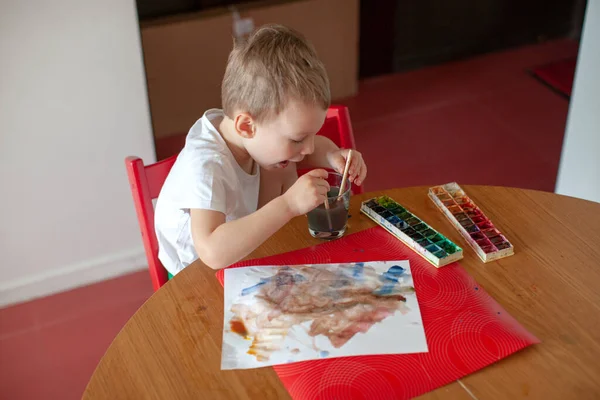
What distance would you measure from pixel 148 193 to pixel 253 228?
296mm

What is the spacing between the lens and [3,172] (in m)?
2.06

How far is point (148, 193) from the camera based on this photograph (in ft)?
4.62

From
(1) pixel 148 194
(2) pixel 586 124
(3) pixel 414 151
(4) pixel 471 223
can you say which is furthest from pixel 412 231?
(3) pixel 414 151

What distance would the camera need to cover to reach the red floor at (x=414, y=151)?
206cm

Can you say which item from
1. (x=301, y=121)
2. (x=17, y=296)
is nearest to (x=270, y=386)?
(x=301, y=121)

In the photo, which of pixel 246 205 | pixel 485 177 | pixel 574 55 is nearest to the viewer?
pixel 246 205

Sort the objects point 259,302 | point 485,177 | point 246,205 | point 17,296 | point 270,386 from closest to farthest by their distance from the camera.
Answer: point 270,386 < point 259,302 < point 246,205 < point 17,296 < point 485,177

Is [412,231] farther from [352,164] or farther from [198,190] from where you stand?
[198,190]

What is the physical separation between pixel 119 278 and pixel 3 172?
52cm

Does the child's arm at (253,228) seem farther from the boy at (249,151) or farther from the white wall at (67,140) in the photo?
the white wall at (67,140)

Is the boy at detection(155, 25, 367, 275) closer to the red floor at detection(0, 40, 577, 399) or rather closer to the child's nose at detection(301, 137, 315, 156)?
the child's nose at detection(301, 137, 315, 156)

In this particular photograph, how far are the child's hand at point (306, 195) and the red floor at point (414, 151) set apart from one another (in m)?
1.05

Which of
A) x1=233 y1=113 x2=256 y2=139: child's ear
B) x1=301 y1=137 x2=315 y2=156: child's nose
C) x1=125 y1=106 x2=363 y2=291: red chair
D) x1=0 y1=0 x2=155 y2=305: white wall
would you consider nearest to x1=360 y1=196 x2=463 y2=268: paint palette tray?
x1=301 y1=137 x2=315 y2=156: child's nose

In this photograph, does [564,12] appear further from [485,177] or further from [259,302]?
[259,302]
